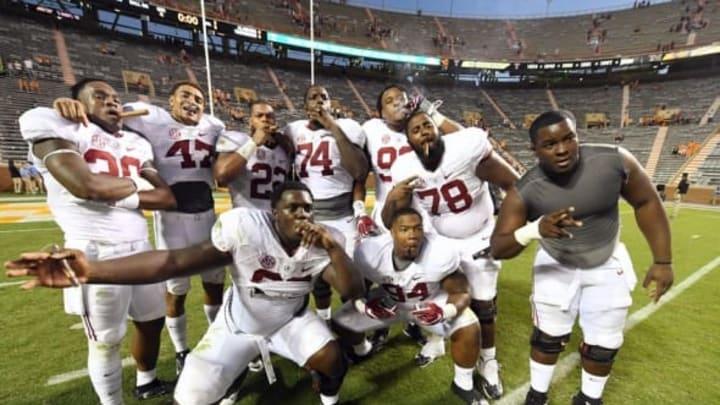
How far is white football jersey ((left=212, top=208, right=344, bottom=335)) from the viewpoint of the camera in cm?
228

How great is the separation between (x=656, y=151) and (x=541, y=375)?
106ft

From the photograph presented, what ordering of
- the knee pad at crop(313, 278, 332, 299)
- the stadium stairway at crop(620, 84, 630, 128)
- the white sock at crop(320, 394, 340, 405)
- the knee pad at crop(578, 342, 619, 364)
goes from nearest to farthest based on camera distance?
the knee pad at crop(578, 342, 619, 364) < the white sock at crop(320, 394, 340, 405) < the knee pad at crop(313, 278, 332, 299) < the stadium stairway at crop(620, 84, 630, 128)

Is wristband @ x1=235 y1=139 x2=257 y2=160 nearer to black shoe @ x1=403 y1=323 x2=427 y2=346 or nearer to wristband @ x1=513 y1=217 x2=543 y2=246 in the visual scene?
wristband @ x1=513 y1=217 x2=543 y2=246

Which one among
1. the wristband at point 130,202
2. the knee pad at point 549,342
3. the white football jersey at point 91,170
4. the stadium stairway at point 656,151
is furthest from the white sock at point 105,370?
the stadium stairway at point 656,151

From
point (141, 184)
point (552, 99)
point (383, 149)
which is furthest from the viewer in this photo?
point (552, 99)

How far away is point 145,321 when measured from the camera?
→ 102 inches

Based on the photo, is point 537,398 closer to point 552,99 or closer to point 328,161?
point 328,161

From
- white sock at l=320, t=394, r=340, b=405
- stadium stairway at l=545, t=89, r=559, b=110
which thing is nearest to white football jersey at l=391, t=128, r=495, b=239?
white sock at l=320, t=394, r=340, b=405

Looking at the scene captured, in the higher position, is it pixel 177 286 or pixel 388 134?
pixel 388 134

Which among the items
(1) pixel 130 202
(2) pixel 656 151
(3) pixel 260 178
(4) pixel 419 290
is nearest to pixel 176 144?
(3) pixel 260 178

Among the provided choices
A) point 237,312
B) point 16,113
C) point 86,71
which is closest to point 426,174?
point 237,312

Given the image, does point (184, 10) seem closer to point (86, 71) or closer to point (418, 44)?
point (86, 71)

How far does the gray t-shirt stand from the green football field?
4.37 ft

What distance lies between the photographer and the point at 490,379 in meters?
2.96
